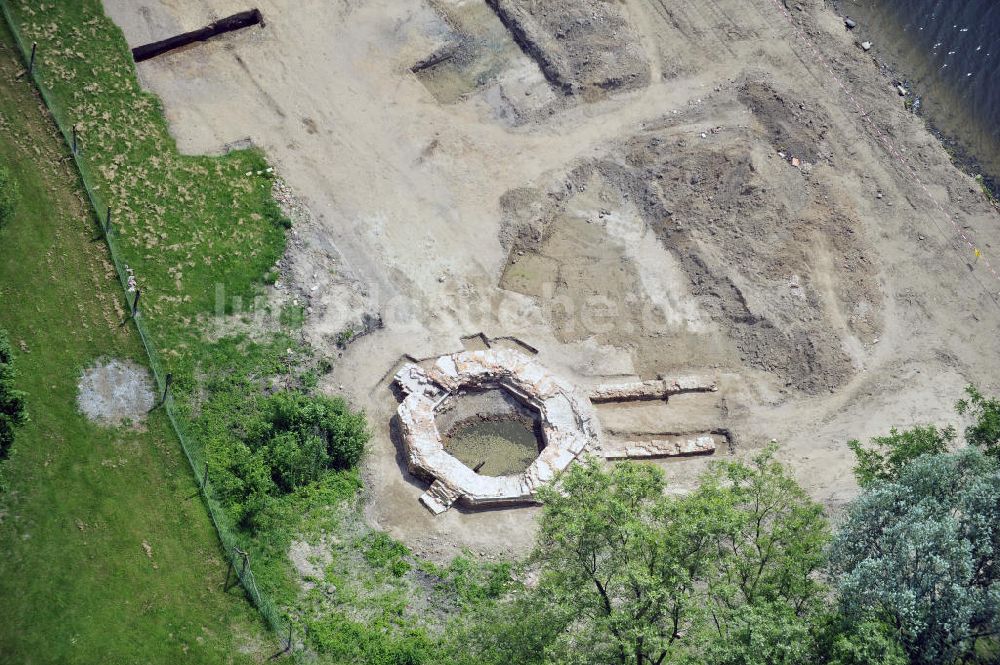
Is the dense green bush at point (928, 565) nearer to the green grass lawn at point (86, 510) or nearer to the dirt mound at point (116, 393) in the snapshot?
the green grass lawn at point (86, 510)

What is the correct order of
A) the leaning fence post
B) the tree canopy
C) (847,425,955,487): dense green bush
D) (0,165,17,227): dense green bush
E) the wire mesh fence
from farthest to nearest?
(0,165,17,227): dense green bush < the leaning fence post < (847,425,955,487): dense green bush < the wire mesh fence < the tree canopy

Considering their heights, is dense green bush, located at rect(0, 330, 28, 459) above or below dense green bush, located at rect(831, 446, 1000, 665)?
below

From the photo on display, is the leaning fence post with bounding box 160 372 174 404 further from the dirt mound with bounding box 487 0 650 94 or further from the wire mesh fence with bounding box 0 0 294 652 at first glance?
the dirt mound with bounding box 487 0 650 94

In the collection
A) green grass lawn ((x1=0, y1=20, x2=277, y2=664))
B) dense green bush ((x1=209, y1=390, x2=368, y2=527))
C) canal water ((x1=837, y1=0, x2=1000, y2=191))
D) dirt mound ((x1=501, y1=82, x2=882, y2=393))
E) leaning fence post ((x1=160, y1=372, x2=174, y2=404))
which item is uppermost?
canal water ((x1=837, y1=0, x2=1000, y2=191))

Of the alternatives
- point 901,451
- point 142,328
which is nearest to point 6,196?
point 142,328

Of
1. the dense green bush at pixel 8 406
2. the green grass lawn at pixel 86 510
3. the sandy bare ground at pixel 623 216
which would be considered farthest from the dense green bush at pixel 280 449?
the dense green bush at pixel 8 406

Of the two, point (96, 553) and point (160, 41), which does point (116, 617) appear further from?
point (160, 41)

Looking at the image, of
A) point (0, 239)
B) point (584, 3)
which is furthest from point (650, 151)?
point (0, 239)

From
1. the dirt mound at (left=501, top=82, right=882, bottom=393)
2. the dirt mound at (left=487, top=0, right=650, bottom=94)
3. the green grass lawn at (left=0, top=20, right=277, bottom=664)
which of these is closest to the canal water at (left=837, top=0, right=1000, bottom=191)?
the dirt mound at (left=501, top=82, right=882, bottom=393)
